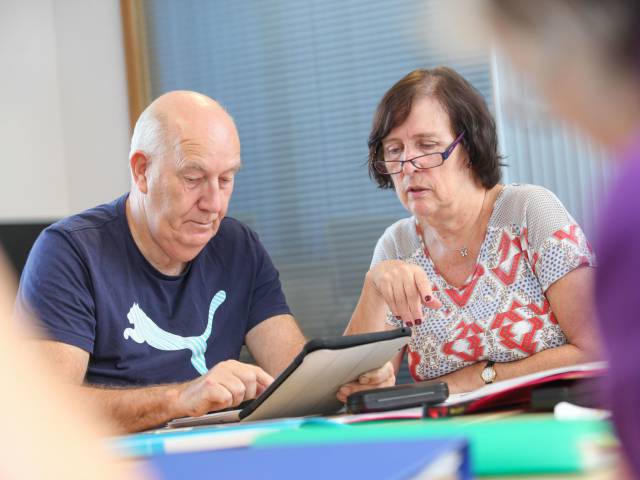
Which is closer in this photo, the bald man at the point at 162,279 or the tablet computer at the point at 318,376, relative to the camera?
the tablet computer at the point at 318,376

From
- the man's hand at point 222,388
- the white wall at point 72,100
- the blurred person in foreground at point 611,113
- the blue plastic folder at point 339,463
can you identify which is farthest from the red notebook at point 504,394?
the white wall at point 72,100

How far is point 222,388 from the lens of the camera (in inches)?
60.9

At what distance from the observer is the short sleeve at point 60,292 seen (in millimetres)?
1848

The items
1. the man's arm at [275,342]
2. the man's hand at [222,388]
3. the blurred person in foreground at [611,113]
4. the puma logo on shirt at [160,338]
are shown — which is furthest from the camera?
the man's arm at [275,342]

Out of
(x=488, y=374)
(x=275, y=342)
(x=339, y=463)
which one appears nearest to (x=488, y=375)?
(x=488, y=374)

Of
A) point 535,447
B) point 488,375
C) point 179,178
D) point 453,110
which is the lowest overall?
point 488,375

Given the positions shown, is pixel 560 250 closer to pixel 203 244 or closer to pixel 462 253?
pixel 462 253

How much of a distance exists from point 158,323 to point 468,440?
147cm

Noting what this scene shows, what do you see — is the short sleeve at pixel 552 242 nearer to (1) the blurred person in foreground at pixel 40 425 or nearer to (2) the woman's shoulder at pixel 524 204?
(2) the woman's shoulder at pixel 524 204

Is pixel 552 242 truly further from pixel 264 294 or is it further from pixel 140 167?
pixel 140 167

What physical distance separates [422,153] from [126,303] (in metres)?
0.79

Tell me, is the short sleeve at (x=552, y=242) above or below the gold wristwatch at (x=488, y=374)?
above

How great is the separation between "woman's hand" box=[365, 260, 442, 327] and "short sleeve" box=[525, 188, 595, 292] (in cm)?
31

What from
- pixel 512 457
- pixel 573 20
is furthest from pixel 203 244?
pixel 573 20
